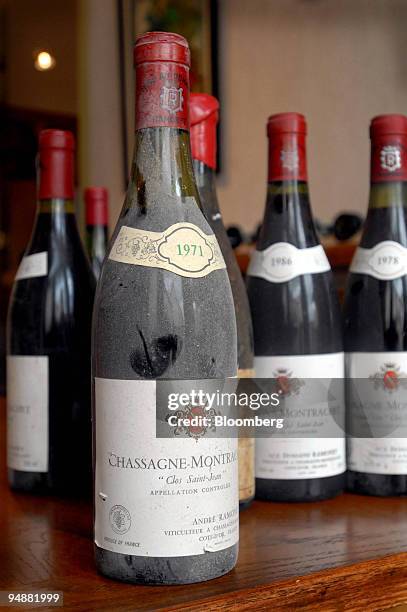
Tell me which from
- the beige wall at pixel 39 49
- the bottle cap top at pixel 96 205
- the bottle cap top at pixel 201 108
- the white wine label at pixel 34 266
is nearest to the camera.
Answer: the bottle cap top at pixel 201 108

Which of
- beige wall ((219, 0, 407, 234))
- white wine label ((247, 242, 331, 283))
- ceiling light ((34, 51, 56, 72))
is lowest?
white wine label ((247, 242, 331, 283))

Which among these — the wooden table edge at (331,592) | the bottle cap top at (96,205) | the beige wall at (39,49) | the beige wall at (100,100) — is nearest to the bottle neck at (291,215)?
the bottle cap top at (96,205)

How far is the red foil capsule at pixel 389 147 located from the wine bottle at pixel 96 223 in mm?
317

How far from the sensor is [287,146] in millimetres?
670

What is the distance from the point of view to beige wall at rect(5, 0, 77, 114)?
274 centimetres

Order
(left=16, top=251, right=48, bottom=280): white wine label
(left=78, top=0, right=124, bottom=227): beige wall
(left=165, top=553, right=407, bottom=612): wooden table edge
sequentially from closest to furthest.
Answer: (left=165, top=553, right=407, bottom=612): wooden table edge, (left=16, top=251, right=48, bottom=280): white wine label, (left=78, top=0, right=124, bottom=227): beige wall

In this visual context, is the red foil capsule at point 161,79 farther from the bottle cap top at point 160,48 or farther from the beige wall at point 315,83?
the beige wall at point 315,83

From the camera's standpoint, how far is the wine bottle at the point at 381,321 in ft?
2.18

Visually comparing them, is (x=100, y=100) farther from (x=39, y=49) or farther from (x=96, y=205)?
(x=96, y=205)

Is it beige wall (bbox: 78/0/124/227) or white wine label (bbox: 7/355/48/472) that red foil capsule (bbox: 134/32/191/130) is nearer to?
white wine label (bbox: 7/355/48/472)

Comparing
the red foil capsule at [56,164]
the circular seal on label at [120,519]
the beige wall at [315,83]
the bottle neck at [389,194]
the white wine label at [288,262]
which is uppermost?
the beige wall at [315,83]

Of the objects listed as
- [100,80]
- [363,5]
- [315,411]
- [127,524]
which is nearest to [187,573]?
[127,524]

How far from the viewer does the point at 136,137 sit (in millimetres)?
467

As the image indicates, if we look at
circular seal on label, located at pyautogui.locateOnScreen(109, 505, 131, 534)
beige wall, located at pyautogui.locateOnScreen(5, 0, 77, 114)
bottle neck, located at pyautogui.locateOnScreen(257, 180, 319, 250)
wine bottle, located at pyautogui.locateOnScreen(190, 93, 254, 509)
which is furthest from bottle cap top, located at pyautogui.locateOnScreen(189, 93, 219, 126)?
beige wall, located at pyautogui.locateOnScreen(5, 0, 77, 114)
